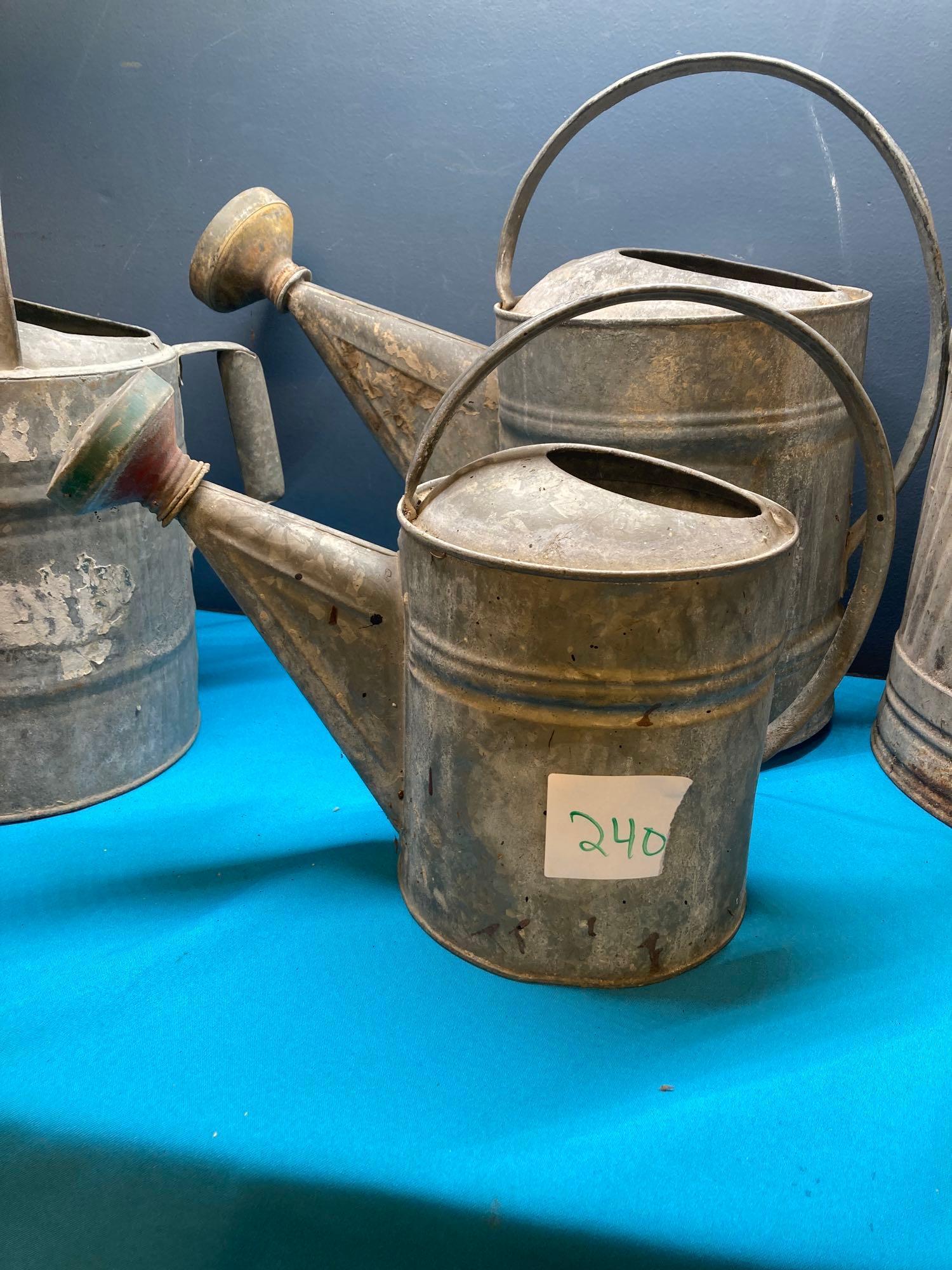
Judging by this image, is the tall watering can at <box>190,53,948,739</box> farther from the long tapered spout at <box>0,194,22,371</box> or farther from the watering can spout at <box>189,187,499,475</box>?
the long tapered spout at <box>0,194,22,371</box>

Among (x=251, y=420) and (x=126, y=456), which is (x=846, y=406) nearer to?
(x=126, y=456)

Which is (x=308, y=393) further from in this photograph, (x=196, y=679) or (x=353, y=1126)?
(x=353, y=1126)

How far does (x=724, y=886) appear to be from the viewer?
41.6 inches

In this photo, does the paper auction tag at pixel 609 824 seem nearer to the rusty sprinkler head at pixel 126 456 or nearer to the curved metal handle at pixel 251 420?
the rusty sprinkler head at pixel 126 456

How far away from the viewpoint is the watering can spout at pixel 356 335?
1.56m

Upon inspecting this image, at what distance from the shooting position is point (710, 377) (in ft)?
3.97

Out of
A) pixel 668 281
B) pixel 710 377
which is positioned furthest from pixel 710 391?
pixel 668 281

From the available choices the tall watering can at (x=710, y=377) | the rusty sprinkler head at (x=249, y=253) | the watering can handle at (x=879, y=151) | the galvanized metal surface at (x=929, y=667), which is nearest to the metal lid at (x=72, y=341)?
the rusty sprinkler head at (x=249, y=253)

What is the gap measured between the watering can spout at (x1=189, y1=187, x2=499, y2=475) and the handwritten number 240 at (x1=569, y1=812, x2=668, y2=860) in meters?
0.75

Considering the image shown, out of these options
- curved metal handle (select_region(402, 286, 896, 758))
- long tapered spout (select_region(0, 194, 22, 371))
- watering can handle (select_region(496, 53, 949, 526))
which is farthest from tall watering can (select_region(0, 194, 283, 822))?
watering can handle (select_region(496, 53, 949, 526))

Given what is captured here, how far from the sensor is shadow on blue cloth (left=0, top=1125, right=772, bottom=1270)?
30.7 inches

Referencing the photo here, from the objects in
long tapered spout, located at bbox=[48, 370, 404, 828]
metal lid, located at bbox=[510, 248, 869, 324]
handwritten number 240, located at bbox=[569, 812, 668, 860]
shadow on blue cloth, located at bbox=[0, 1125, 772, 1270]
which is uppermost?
metal lid, located at bbox=[510, 248, 869, 324]

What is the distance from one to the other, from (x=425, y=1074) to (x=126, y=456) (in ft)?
2.08

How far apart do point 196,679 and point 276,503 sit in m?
0.51
